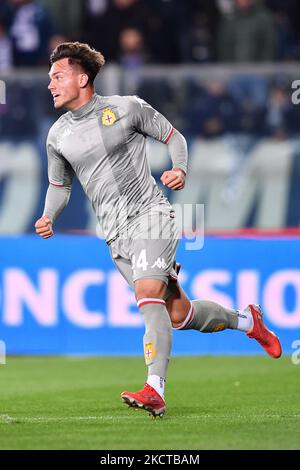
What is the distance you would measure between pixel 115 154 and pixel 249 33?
25.4 ft

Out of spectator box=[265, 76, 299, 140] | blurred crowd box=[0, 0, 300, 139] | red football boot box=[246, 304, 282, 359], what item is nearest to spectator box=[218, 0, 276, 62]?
blurred crowd box=[0, 0, 300, 139]

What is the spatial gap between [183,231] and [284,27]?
4100 millimetres

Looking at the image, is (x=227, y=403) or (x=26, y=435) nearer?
(x=26, y=435)

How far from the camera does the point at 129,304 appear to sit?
1318 cm

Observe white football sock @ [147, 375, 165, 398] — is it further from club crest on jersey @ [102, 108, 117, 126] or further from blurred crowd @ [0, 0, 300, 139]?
blurred crowd @ [0, 0, 300, 139]

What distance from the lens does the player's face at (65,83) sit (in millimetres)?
8297

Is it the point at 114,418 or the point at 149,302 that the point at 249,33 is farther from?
the point at 114,418

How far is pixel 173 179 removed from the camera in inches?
307

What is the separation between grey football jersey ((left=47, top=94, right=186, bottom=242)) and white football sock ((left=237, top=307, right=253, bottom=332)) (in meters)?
1.17

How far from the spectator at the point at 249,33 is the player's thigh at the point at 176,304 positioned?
7.63m

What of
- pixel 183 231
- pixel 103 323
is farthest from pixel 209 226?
pixel 103 323

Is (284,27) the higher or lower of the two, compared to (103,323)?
higher

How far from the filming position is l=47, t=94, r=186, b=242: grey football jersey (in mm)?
8266
